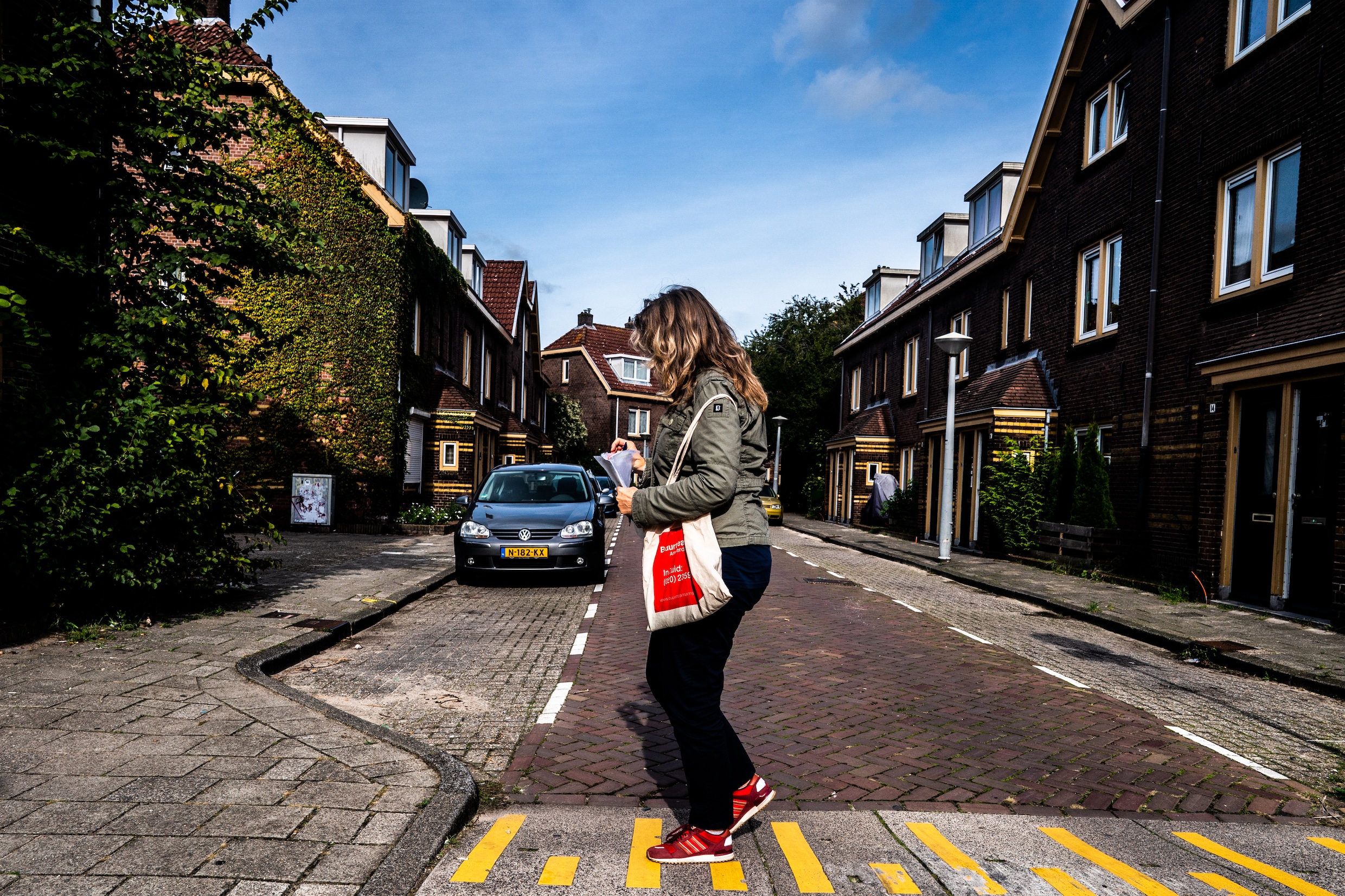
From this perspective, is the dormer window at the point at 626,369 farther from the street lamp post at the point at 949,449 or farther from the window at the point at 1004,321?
the street lamp post at the point at 949,449

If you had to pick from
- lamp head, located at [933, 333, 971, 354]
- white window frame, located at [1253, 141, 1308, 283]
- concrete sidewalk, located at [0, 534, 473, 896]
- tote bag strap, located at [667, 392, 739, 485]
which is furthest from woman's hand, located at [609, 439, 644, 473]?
lamp head, located at [933, 333, 971, 354]

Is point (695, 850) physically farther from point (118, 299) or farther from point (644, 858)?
point (118, 299)

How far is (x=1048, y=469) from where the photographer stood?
52.1ft

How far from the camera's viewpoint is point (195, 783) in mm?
3783

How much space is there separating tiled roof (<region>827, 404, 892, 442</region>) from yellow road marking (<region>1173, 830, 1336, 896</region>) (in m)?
24.9

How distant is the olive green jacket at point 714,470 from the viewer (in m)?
3.10

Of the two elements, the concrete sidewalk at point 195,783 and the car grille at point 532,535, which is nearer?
the concrete sidewalk at point 195,783

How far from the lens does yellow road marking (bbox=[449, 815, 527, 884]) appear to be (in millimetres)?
3121

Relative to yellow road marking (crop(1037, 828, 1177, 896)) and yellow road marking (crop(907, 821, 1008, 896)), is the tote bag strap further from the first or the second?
yellow road marking (crop(1037, 828, 1177, 896))

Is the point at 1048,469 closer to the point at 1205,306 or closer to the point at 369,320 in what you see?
the point at 1205,306

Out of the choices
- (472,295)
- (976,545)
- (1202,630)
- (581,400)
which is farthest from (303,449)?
(581,400)

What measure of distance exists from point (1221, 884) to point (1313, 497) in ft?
27.4

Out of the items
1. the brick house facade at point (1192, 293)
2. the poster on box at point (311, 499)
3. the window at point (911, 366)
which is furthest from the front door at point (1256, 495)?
the poster on box at point (311, 499)

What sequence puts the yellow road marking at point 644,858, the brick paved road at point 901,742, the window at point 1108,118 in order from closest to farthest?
1. the yellow road marking at point 644,858
2. the brick paved road at point 901,742
3. the window at point 1108,118
